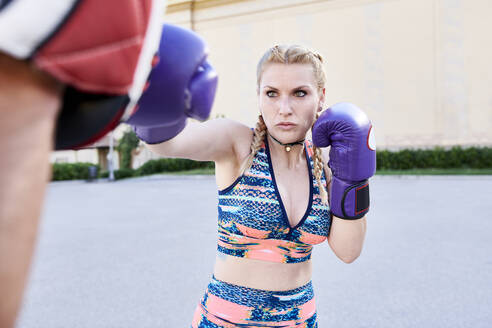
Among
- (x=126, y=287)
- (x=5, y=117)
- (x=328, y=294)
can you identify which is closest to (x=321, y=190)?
(x=5, y=117)

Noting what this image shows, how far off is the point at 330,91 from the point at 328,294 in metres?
15.3

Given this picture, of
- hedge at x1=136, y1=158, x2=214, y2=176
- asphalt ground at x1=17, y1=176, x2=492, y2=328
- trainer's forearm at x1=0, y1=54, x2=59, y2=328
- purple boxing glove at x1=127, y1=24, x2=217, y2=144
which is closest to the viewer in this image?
trainer's forearm at x1=0, y1=54, x2=59, y2=328

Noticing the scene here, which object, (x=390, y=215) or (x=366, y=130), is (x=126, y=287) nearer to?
(x=366, y=130)

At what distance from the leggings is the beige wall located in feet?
54.3

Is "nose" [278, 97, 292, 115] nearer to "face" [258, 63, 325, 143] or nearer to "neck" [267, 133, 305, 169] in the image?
"face" [258, 63, 325, 143]

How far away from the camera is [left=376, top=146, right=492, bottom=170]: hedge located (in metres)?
14.7

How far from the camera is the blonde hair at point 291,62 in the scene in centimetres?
137

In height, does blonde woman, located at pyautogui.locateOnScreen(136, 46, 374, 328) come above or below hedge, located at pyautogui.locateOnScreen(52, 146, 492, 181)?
below

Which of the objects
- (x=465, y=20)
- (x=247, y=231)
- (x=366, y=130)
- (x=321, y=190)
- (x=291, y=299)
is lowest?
(x=291, y=299)

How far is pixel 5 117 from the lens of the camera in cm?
36

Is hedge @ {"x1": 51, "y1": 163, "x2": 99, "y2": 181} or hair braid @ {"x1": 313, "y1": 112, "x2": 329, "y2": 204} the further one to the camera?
hedge @ {"x1": 51, "y1": 163, "x2": 99, "y2": 181}

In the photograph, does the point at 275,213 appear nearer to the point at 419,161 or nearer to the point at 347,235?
the point at 347,235

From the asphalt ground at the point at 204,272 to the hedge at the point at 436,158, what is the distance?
9.28 metres

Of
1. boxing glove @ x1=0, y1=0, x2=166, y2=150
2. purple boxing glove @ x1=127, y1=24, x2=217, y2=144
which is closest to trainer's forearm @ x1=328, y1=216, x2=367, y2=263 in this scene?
purple boxing glove @ x1=127, y1=24, x2=217, y2=144
